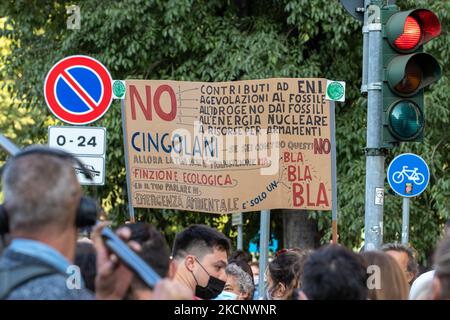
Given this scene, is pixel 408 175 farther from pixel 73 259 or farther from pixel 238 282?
pixel 73 259

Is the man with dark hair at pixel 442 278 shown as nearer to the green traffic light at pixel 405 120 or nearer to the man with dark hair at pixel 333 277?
the man with dark hair at pixel 333 277

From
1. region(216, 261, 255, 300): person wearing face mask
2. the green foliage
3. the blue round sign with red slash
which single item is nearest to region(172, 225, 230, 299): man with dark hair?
region(216, 261, 255, 300): person wearing face mask

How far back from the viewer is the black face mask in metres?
7.35

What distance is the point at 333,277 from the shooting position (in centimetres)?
419

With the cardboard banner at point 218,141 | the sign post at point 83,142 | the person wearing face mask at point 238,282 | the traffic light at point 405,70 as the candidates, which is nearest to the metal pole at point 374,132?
the traffic light at point 405,70

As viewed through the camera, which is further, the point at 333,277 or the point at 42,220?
the point at 333,277

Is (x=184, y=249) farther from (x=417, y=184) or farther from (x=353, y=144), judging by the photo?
(x=353, y=144)

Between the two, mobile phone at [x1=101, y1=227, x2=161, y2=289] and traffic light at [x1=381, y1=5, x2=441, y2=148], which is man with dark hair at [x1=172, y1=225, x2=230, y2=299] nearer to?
traffic light at [x1=381, y1=5, x2=441, y2=148]

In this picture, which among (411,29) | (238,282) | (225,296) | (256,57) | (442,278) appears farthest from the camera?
(256,57)

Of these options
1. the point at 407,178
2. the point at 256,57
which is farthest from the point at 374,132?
the point at 256,57

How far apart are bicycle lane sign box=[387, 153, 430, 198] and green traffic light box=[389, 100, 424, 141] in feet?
15.2

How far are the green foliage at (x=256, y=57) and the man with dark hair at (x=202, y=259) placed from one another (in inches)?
327

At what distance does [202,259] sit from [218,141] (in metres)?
3.17

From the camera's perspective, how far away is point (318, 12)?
16281mm
